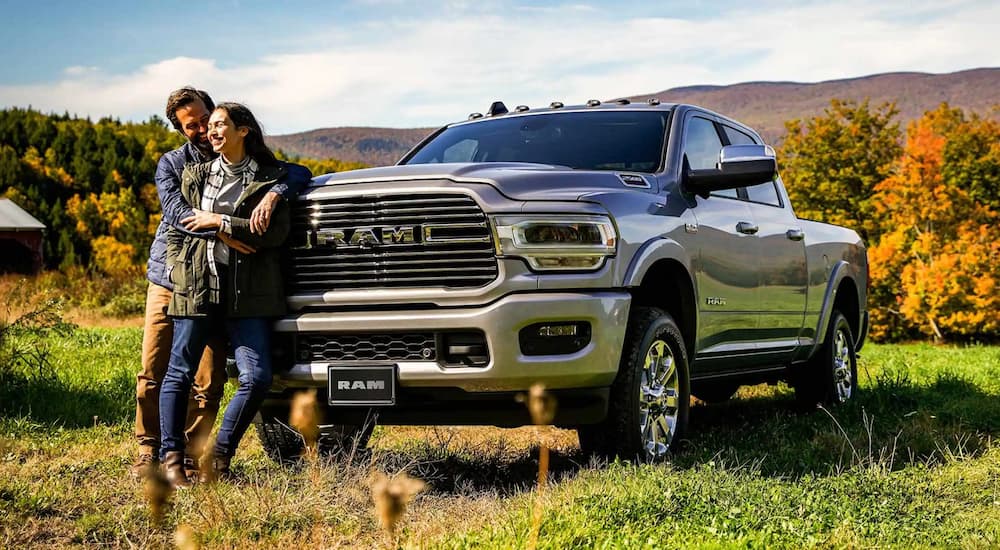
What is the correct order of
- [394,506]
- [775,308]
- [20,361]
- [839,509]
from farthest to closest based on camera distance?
1. [20,361]
2. [775,308]
3. [839,509]
4. [394,506]

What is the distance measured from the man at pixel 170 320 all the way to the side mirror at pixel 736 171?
7.22ft

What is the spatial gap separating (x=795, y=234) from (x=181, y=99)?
14.4 ft

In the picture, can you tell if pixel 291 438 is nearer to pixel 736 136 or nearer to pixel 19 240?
pixel 736 136

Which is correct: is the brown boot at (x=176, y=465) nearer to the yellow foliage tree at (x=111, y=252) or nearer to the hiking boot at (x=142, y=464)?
the hiking boot at (x=142, y=464)

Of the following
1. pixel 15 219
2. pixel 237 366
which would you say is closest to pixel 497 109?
pixel 237 366

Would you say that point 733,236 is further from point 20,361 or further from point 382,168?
point 20,361

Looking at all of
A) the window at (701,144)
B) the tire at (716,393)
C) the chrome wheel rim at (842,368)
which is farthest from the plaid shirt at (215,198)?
the chrome wheel rim at (842,368)

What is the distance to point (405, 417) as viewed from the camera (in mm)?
5312

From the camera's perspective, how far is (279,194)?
5.29 meters

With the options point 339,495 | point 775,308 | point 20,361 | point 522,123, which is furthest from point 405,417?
point 20,361

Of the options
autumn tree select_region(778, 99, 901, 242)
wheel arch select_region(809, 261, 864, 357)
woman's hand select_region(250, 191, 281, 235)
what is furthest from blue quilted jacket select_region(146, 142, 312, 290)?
autumn tree select_region(778, 99, 901, 242)

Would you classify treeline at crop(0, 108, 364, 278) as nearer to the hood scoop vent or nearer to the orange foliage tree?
the orange foliage tree

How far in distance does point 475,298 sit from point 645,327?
0.94 metres

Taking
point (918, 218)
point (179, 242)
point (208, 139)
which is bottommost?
point (918, 218)
